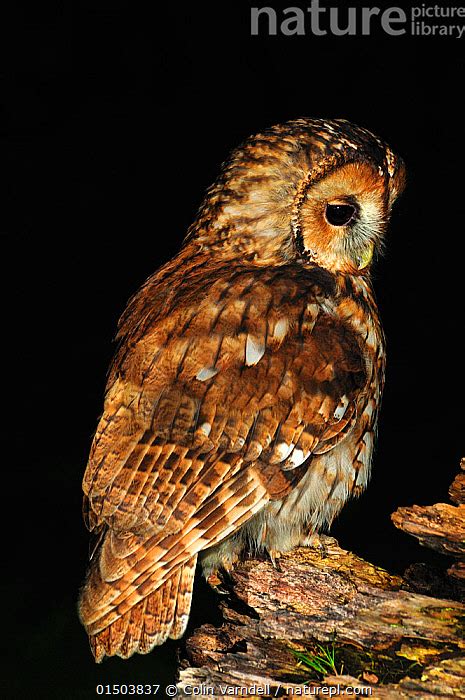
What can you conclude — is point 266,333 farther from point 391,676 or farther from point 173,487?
point 391,676

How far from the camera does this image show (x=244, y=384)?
2.16 m

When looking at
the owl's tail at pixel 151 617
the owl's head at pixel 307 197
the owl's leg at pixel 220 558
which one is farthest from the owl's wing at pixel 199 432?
the owl's leg at pixel 220 558

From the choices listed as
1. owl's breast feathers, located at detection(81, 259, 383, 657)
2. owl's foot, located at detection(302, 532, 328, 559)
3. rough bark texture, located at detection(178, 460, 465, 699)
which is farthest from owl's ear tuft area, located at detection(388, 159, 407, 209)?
owl's foot, located at detection(302, 532, 328, 559)

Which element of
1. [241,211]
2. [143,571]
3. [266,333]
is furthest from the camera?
[241,211]

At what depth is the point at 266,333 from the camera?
220 centimetres

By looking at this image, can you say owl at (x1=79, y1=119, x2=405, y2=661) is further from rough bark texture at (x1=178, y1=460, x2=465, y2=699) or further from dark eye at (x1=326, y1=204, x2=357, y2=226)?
rough bark texture at (x1=178, y1=460, x2=465, y2=699)

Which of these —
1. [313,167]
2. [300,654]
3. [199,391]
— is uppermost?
[313,167]

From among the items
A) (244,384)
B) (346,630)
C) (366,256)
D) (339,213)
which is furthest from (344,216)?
(346,630)

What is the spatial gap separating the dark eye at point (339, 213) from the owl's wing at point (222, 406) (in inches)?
6.8

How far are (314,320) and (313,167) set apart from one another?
1.28ft

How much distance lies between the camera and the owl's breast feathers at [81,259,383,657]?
2080 millimetres

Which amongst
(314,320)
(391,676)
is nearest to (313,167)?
(314,320)

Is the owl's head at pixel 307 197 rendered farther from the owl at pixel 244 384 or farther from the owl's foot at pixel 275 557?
the owl's foot at pixel 275 557

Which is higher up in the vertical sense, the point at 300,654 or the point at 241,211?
the point at 241,211
